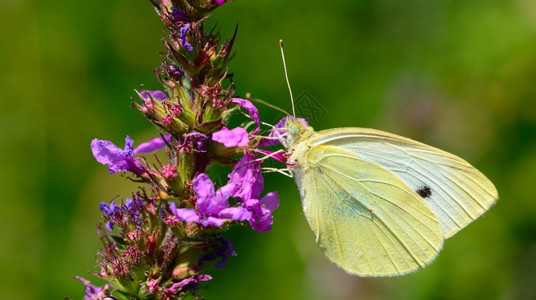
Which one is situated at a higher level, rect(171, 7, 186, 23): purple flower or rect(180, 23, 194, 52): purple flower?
rect(171, 7, 186, 23): purple flower

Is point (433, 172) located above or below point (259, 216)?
below

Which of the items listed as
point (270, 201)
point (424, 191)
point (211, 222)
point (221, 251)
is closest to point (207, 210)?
point (211, 222)

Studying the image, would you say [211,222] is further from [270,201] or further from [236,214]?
[270,201]

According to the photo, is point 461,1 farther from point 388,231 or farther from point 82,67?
point 82,67

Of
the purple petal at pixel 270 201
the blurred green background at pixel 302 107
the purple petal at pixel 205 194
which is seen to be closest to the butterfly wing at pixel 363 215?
the purple petal at pixel 270 201

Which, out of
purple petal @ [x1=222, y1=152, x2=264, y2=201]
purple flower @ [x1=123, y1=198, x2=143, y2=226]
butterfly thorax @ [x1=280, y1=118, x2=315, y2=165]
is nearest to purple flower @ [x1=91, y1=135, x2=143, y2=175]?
Result: purple flower @ [x1=123, y1=198, x2=143, y2=226]

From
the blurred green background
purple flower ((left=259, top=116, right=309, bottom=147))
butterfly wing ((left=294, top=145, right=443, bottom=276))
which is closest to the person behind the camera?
purple flower ((left=259, top=116, right=309, bottom=147))

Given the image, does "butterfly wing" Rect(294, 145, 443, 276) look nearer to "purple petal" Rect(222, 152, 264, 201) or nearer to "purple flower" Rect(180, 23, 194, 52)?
"purple petal" Rect(222, 152, 264, 201)
